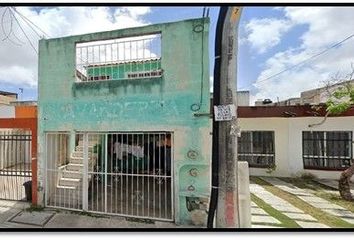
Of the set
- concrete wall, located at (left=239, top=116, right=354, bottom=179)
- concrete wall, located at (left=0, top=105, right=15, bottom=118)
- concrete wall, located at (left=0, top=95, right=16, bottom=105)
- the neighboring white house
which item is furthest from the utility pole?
concrete wall, located at (left=0, top=95, right=16, bottom=105)

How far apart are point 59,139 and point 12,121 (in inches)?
40.7

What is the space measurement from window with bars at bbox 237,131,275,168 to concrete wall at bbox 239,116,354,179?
0.15 m

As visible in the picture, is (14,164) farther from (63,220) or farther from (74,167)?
(63,220)

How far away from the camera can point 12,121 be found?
20.3ft

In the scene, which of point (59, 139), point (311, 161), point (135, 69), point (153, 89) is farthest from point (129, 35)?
point (311, 161)

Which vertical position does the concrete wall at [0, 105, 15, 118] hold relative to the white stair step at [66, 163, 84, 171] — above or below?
above

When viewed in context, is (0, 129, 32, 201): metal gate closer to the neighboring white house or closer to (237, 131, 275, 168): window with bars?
the neighboring white house

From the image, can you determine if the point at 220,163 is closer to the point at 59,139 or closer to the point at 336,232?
the point at 336,232

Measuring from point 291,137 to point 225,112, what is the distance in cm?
767

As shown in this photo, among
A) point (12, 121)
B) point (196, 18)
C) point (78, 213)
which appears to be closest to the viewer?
point (196, 18)

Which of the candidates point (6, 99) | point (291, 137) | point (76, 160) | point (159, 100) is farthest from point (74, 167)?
point (6, 99)

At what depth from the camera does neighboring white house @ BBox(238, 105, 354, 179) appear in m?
9.52

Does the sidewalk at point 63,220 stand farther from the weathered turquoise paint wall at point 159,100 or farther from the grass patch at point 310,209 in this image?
the grass patch at point 310,209

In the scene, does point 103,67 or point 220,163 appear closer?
point 220,163
